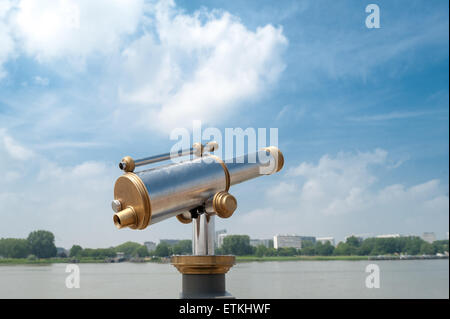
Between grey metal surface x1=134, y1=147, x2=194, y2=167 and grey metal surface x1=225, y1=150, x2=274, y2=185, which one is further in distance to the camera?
grey metal surface x1=225, y1=150, x2=274, y2=185

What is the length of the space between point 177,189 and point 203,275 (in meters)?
0.41

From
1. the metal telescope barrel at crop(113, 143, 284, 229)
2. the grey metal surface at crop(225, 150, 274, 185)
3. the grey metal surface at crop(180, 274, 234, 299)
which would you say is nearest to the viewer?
the metal telescope barrel at crop(113, 143, 284, 229)

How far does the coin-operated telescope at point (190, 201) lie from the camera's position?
70.5 inches

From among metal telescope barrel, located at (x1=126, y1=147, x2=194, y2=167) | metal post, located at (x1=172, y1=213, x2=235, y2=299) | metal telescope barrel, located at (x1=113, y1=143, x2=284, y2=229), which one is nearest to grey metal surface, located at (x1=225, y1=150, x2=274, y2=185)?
metal telescope barrel, located at (x1=113, y1=143, x2=284, y2=229)

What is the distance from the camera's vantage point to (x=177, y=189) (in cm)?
188

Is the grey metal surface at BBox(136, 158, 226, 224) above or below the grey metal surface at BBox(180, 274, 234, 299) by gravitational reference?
above

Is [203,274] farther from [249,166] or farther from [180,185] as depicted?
[249,166]

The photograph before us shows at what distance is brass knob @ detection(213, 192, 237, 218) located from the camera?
195cm

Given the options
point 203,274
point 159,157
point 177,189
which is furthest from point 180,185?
point 203,274

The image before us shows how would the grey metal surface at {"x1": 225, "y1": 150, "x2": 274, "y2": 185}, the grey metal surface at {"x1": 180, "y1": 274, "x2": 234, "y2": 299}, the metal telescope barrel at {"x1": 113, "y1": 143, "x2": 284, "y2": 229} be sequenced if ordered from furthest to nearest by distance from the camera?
the grey metal surface at {"x1": 225, "y1": 150, "x2": 274, "y2": 185}
the grey metal surface at {"x1": 180, "y1": 274, "x2": 234, "y2": 299}
the metal telescope barrel at {"x1": 113, "y1": 143, "x2": 284, "y2": 229}

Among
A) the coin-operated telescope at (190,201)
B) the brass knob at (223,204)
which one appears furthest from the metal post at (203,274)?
the brass knob at (223,204)

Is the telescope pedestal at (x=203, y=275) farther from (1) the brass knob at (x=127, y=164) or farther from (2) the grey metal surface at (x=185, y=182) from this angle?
(1) the brass knob at (x=127, y=164)

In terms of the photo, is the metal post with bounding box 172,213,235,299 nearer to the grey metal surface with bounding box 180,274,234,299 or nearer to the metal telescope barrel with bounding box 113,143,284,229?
the grey metal surface with bounding box 180,274,234,299
